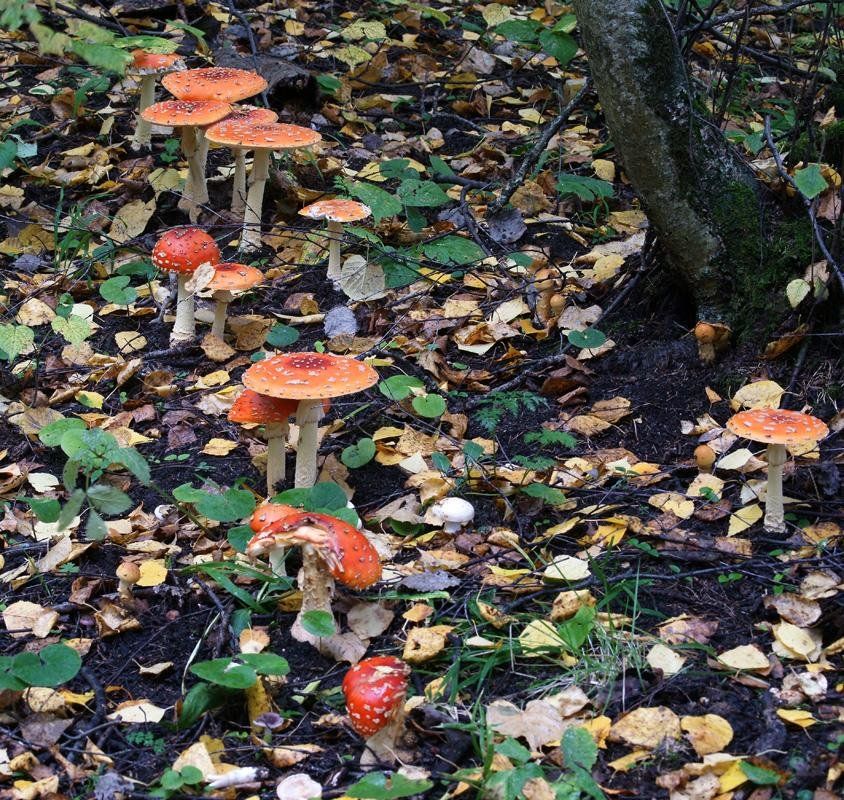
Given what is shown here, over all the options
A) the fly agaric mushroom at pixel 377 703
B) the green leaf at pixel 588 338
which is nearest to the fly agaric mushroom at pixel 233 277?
the green leaf at pixel 588 338

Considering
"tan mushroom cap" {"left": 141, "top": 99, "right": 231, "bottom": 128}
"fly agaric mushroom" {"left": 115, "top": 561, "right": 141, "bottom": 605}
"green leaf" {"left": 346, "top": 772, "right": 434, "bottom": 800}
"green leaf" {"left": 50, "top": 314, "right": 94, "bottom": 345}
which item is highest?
"tan mushroom cap" {"left": 141, "top": 99, "right": 231, "bottom": 128}

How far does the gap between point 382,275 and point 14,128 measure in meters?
3.13

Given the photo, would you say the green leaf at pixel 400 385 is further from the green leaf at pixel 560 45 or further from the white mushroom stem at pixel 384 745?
the green leaf at pixel 560 45

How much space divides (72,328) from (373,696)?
2.85m

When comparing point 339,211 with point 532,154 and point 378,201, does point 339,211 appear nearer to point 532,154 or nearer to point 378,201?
point 378,201

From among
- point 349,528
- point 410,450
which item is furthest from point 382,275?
point 349,528

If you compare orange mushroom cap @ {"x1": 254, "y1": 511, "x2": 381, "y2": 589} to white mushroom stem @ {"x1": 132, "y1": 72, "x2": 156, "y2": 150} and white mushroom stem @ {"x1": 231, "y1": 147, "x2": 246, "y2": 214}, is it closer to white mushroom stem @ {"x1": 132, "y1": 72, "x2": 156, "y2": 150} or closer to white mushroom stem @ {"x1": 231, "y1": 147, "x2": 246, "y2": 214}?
white mushroom stem @ {"x1": 231, "y1": 147, "x2": 246, "y2": 214}

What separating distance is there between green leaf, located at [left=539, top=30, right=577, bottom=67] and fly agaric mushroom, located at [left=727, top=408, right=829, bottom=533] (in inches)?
129

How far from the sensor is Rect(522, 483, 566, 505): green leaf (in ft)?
12.5

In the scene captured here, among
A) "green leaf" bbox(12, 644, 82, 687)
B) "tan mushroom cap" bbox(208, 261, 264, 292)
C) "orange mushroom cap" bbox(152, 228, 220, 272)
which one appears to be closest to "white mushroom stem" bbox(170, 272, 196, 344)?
"orange mushroom cap" bbox(152, 228, 220, 272)

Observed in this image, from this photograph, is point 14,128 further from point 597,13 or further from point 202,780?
point 202,780

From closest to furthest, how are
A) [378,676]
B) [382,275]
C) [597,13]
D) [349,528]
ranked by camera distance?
[378,676], [349,528], [597,13], [382,275]

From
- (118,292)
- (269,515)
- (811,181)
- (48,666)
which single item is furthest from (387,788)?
(118,292)

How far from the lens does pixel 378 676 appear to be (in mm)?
2885
